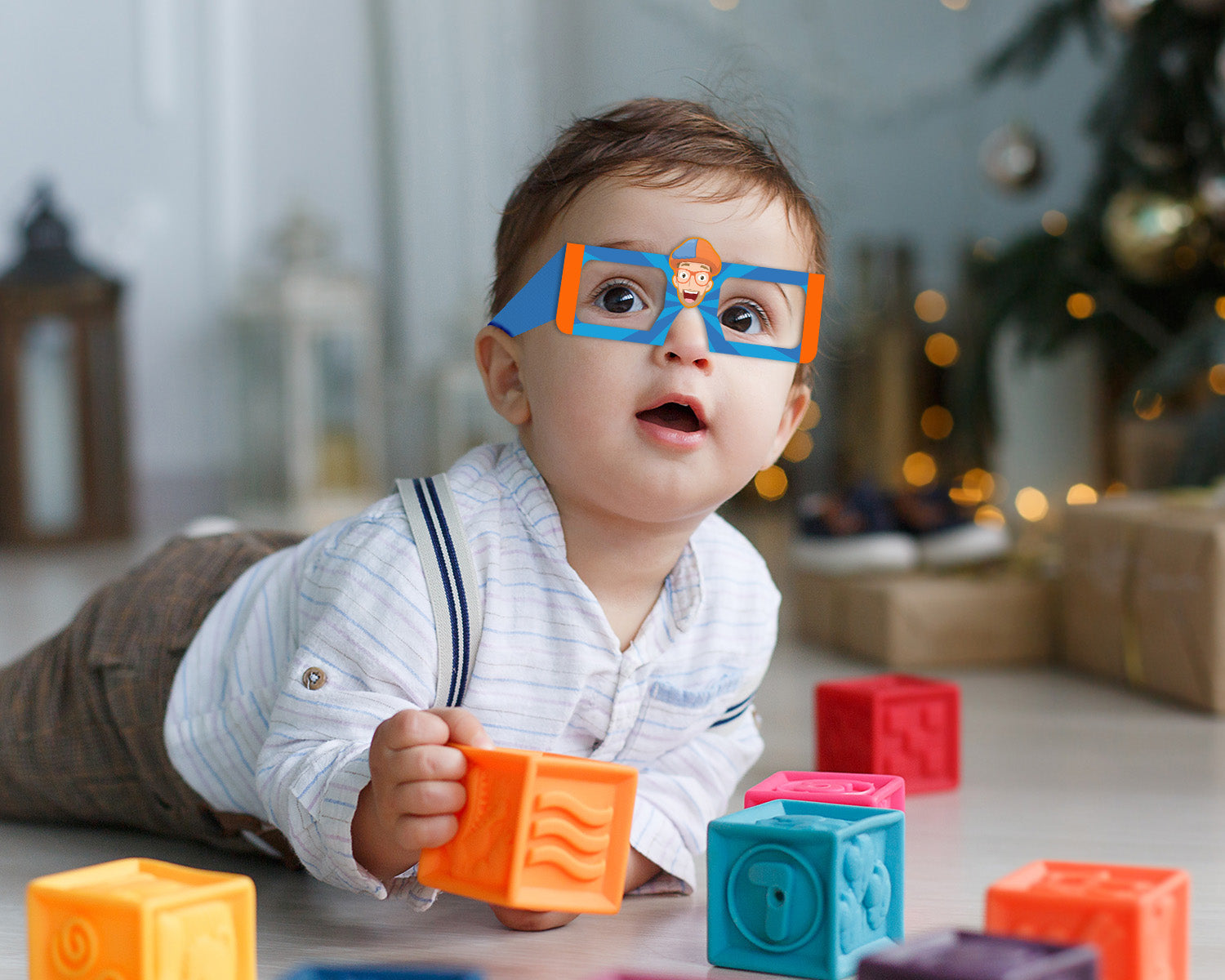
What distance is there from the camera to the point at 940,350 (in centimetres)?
304

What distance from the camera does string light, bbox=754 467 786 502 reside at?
3346 millimetres

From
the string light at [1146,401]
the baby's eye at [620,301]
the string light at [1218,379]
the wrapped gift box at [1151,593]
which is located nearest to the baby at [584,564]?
the baby's eye at [620,301]

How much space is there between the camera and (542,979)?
0.59 meters

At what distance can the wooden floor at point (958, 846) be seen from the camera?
631 millimetres

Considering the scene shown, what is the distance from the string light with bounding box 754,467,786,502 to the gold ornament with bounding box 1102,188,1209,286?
1.60 meters

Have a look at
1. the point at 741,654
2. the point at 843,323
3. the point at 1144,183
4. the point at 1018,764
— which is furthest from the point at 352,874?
the point at 843,323

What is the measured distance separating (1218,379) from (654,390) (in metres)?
1.30

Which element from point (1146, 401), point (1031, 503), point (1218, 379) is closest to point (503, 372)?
point (1146, 401)

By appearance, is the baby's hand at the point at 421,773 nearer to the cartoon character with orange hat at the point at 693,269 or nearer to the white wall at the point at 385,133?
the cartoon character with orange hat at the point at 693,269

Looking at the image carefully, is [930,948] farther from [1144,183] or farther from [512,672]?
[1144,183]

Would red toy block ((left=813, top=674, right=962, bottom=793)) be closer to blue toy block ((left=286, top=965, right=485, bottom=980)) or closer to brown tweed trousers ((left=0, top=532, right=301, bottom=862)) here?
brown tweed trousers ((left=0, top=532, right=301, bottom=862))

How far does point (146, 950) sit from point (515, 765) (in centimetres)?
15

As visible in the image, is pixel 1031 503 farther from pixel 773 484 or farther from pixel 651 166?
pixel 651 166

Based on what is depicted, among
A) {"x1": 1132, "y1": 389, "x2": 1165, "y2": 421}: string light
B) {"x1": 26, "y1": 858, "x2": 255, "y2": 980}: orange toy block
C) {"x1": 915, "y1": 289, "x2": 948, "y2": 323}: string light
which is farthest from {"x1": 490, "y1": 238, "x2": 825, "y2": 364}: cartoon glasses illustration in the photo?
{"x1": 915, "y1": 289, "x2": 948, "y2": 323}: string light
